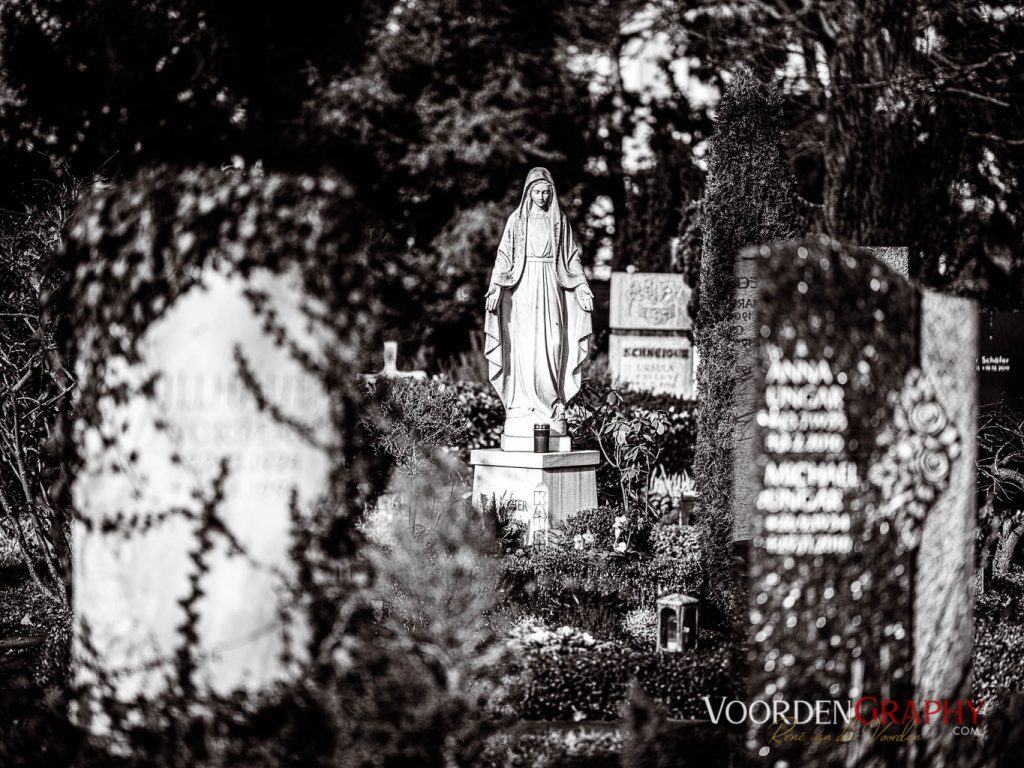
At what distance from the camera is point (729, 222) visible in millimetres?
8492

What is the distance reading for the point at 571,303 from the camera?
9422 mm

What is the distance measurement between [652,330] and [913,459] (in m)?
14.5

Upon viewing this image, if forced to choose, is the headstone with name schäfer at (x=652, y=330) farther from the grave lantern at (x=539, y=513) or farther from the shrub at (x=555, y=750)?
the shrub at (x=555, y=750)

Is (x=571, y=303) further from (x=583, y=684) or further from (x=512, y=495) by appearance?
(x=583, y=684)

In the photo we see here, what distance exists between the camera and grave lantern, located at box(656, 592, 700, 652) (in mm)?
5688

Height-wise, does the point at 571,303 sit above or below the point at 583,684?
above

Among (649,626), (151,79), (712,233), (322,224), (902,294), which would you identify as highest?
(151,79)

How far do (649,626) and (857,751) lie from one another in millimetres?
3055

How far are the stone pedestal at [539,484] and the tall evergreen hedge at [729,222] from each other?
1278 mm

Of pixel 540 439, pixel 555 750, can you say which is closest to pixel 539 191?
pixel 540 439

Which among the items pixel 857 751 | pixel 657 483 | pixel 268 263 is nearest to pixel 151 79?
pixel 657 483

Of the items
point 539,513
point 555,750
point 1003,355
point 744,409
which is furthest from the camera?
point 1003,355

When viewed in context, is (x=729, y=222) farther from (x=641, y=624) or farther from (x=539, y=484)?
(x=641, y=624)

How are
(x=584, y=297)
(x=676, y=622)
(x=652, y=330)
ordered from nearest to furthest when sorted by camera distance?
(x=676, y=622)
(x=584, y=297)
(x=652, y=330)
